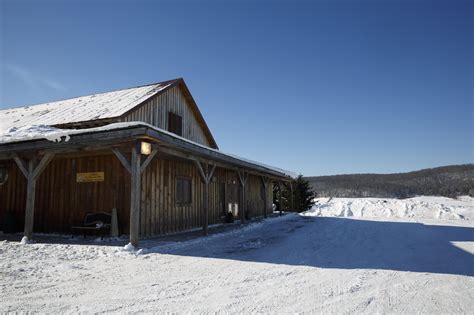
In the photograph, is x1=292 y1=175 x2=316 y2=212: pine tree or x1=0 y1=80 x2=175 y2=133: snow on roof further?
x1=292 y1=175 x2=316 y2=212: pine tree

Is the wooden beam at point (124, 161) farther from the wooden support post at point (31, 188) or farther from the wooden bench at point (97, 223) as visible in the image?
the wooden bench at point (97, 223)

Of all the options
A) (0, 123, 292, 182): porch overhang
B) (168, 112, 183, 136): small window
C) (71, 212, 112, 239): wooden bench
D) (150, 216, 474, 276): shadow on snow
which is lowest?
(150, 216, 474, 276): shadow on snow

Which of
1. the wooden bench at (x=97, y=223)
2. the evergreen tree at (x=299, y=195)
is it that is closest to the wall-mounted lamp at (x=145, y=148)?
the wooden bench at (x=97, y=223)

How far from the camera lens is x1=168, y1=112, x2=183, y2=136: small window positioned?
45.0 ft

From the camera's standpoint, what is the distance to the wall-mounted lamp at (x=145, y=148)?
285 inches

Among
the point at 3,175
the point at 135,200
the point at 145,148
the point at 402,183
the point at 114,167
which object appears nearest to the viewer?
the point at 135,200

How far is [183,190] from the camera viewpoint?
1175 cm

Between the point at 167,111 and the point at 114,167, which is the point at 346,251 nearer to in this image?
the point at 114,167

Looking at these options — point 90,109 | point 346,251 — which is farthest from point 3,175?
point 346,251

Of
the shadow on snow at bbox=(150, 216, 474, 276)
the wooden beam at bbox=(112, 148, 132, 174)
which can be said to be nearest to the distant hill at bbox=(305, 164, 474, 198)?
the shadow on snow at bbox=(150, 216, 474, 276)

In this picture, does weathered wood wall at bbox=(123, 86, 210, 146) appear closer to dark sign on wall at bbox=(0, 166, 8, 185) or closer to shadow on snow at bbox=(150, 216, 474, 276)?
dark sign on wall at bbox=(0, 166, 8, 185)

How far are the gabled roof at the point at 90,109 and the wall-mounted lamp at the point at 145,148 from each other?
3751 millimetres

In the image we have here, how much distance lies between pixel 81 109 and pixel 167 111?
3.42 metres

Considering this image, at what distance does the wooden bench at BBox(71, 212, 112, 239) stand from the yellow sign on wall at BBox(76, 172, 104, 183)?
105 cm
